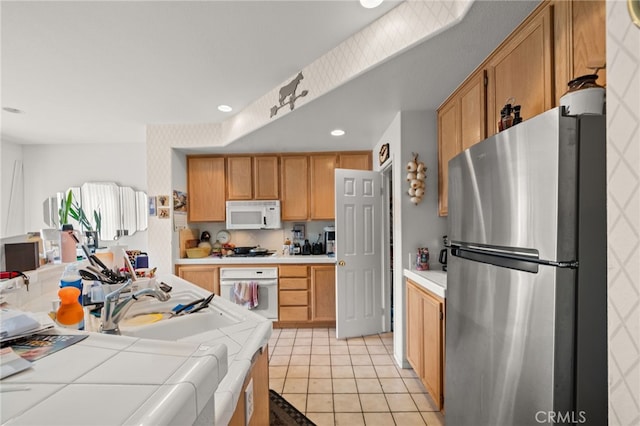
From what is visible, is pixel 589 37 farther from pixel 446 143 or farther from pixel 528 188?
pixel 446 143

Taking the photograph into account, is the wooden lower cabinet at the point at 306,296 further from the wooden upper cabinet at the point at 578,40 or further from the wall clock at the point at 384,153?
the wooden upper cabinet at the point at 578,40

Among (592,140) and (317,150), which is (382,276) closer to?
(317,150)

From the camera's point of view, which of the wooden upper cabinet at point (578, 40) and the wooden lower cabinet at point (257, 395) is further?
the wooden upper cabinet at point (578, 40)

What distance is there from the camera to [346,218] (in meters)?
3.35

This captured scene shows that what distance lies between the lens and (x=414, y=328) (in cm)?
237

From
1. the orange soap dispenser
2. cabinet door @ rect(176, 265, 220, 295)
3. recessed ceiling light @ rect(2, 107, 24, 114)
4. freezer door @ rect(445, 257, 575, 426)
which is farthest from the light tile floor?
recessed ceiling light @ rect(2, 107, 24, 114)

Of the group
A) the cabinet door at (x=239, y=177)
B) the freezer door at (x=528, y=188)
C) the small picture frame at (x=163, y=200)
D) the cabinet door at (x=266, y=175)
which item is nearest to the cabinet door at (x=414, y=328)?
the freezer door at (x=528, y=188)

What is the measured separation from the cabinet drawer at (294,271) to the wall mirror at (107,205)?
2.23 meters

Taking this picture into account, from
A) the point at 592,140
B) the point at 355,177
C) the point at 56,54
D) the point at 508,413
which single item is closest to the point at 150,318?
the point at 508,413

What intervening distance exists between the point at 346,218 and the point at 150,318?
7.43 ft

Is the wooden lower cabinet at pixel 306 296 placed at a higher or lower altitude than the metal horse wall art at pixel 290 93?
lower

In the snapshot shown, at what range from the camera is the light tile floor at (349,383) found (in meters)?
2.01

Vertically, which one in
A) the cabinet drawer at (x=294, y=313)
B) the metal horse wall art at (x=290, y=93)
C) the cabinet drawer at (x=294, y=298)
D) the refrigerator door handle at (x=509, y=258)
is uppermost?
the metal horse wall art at (x=290, y=93)

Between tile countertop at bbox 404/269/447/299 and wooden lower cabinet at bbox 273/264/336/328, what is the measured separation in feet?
4.44
